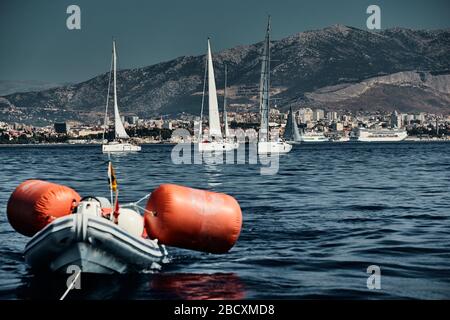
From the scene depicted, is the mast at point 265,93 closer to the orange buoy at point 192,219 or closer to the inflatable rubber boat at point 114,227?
the inflatable rubber boat at point 114,227

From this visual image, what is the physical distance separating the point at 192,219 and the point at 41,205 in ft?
12.2

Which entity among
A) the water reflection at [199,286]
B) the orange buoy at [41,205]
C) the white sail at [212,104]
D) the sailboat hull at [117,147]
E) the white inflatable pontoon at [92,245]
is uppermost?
the white sail at [212,104]

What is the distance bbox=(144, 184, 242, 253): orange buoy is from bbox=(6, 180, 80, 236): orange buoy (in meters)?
2.02

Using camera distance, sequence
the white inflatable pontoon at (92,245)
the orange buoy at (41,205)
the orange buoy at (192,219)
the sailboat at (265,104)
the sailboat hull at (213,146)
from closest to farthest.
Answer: the white inflatable pontoon at (92,245) < the orange buoy at (192,219) < the orange buoy at (41,205) < the sailboat at (265,104) < the sailboat hull at (213,146)

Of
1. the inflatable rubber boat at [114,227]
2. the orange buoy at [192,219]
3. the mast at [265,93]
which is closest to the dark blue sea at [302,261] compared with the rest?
the inflatable rubber boat at [114,227]

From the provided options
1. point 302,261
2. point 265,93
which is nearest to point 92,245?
point 302,261

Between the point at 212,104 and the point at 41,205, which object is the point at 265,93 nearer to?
the point at 212,104

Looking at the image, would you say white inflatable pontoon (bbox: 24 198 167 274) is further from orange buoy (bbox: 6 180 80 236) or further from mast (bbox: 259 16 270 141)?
mast (bbox: 259 16 270 141)

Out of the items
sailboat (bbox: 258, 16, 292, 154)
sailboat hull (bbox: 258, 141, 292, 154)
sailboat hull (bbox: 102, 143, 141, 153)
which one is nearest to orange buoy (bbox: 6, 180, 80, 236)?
sailboat (bbox: 258, 16, 292, 154)

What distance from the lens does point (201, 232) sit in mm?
17344

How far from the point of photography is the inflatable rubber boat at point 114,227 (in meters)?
16.0
